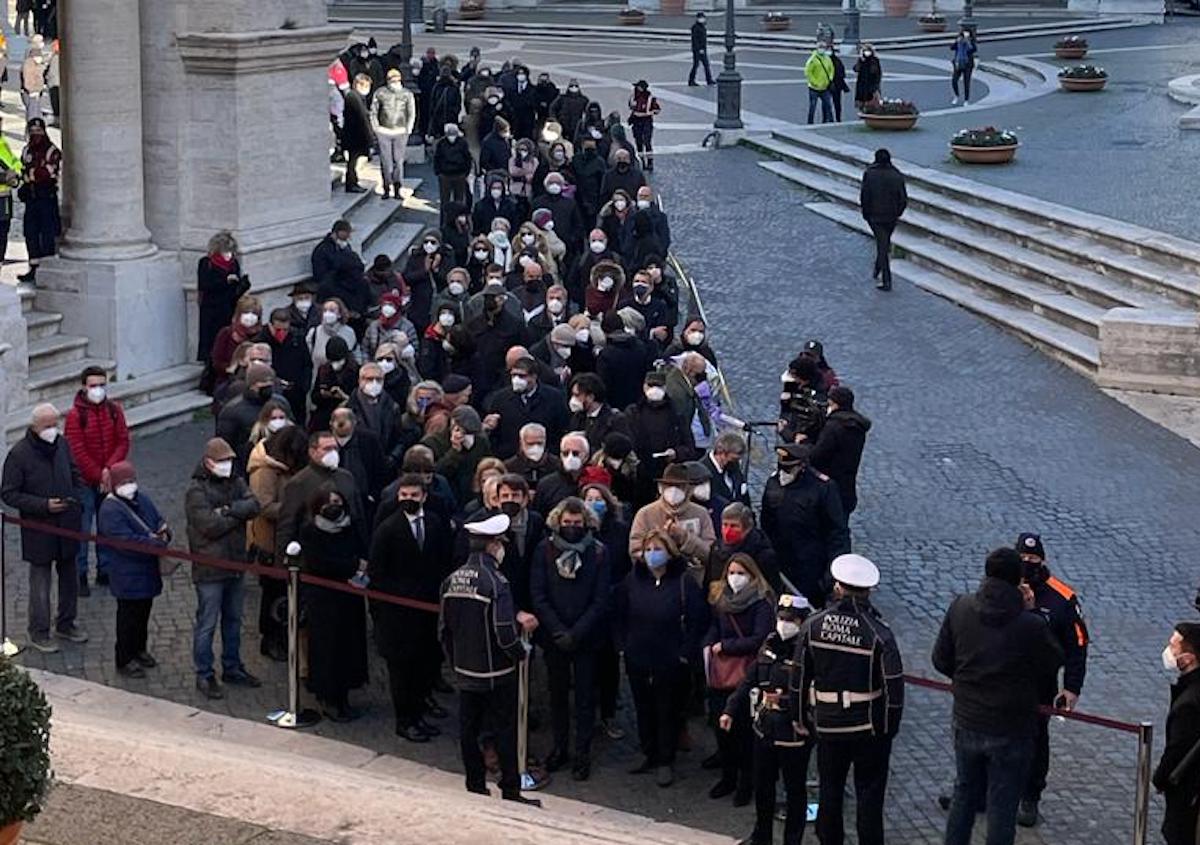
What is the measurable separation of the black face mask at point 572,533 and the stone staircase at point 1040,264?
Answer: 9474 millimetres

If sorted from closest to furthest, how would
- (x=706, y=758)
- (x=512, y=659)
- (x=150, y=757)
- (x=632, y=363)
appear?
(x=150, y=757), (x=512, y=659), (x=706, y=758), (x=632, y=363)

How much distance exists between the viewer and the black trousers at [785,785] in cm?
998

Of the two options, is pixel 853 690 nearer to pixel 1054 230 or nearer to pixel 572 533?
pixel 572 533

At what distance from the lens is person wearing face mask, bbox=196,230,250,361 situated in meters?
17.5

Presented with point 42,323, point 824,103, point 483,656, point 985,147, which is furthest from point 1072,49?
point 483,656

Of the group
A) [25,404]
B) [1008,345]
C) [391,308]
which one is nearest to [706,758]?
[391,308]

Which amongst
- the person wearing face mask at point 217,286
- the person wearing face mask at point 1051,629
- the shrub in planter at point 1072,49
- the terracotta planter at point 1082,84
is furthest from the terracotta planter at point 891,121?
the person wearing face mask at point 1051,629

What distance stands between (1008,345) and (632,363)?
21.6 ft

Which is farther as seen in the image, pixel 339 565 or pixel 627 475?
pixel 627 475

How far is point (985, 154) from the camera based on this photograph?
90.3 feet

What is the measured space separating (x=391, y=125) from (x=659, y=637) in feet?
49.7

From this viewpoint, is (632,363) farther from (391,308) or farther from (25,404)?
(25,404)

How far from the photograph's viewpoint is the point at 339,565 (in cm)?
1184

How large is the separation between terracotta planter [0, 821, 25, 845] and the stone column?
10.9 metres
